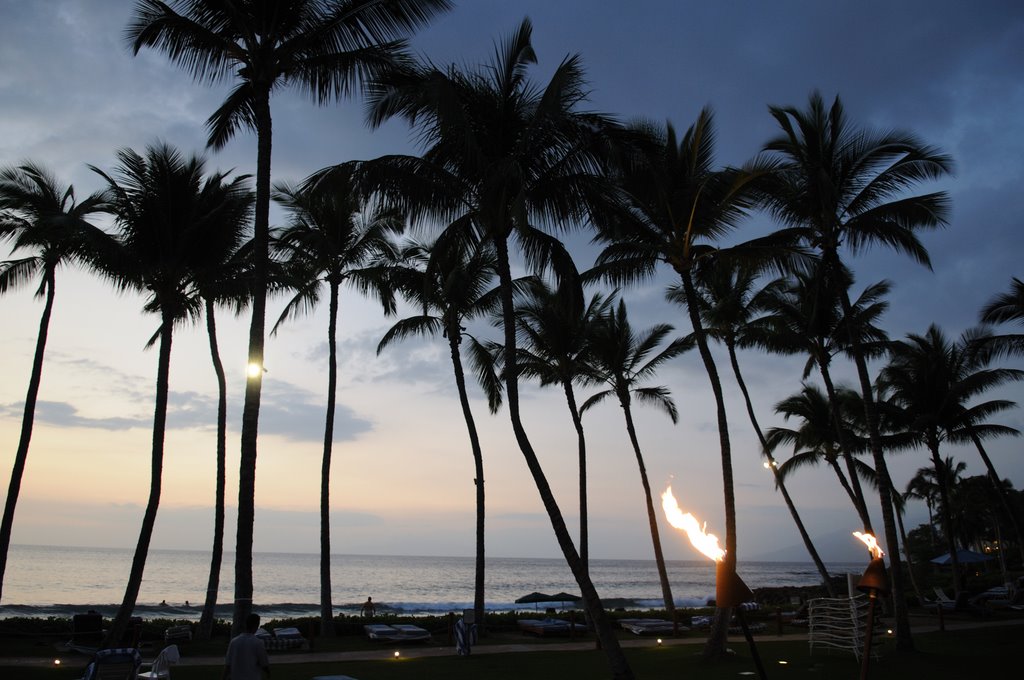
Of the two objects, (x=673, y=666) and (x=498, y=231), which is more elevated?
(x=498, y=231)

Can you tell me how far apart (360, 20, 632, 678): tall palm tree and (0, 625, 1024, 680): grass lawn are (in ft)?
7.97

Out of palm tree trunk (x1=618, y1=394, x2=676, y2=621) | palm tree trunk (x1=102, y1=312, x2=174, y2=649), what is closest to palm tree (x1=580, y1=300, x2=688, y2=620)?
palm tree trunk (x1=618, y1=394, x2=676, y2=621)

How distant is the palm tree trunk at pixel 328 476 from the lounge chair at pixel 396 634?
1.40 metres

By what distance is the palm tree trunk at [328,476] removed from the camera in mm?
19875

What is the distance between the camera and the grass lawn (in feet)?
40.0

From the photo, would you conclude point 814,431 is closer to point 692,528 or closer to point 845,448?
point 845,448

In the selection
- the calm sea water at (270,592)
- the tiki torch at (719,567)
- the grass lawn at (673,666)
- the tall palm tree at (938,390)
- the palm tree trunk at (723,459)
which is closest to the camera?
the tiki torch at (719,567)

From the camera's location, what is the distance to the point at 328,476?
67.8 ft

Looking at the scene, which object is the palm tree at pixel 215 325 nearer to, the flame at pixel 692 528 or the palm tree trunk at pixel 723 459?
the palm tree trunk at pixel 723 459

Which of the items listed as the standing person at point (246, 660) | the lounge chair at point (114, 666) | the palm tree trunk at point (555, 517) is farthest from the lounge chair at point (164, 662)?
the palm tree trunk at point (555, 517)

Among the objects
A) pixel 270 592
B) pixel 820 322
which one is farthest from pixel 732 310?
pixel 270 592

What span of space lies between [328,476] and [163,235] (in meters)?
7.99

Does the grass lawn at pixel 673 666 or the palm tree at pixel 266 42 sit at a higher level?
the palm tree at pixel 266 42

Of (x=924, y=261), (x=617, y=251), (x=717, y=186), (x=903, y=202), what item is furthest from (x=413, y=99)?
(x=924, y=261)
